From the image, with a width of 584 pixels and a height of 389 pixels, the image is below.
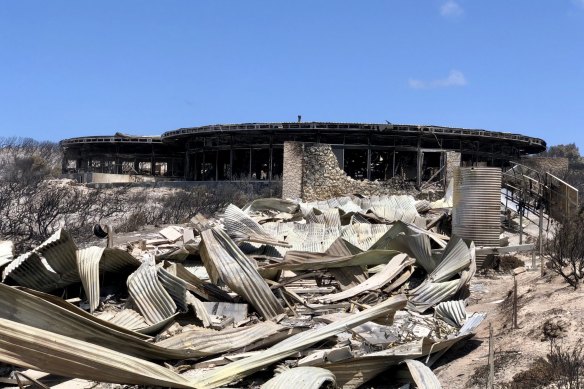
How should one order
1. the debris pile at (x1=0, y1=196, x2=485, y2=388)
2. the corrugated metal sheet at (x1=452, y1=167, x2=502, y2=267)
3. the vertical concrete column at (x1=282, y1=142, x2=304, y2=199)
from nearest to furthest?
1. the debris pile at (x1=0, y1=196, x2=485, y2=388)
2. the corrugated metal sheet at (x1=452, y1=167, x2=502, y2=267)
3. the vertical concrete column at (x1=282, y1=142, x2=304, y2=199)

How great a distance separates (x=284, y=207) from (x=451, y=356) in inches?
354

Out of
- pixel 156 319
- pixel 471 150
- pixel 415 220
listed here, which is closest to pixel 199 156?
pixel 471 150

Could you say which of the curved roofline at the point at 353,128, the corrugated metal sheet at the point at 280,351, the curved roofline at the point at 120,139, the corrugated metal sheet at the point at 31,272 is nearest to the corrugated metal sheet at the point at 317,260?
the corrugated metal sheet at the point at 280,351

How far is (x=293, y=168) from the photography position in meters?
23.9

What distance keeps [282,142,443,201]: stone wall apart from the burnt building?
2.58 m

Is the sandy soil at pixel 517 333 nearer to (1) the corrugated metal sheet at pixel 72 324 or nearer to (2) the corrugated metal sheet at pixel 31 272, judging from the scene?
(1) the corrugated metal sheet at pixel 72 324

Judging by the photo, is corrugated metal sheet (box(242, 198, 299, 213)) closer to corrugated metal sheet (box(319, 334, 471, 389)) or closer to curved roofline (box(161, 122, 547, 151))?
corrugated metal sheet (box(319, 334, 471, 389))

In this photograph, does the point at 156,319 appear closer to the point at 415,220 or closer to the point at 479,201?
the point at 479,201

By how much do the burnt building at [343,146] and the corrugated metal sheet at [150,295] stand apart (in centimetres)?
2021

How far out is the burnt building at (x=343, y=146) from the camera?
28.1 m

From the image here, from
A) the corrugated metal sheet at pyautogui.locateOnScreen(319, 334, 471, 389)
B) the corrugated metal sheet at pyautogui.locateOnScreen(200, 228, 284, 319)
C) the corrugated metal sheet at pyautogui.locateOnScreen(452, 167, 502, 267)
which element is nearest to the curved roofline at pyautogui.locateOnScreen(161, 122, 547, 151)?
the corrugated metal sheet at pyautogui.locateOnScreen(452, 167, 502, 267)

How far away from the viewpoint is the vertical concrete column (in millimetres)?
23594

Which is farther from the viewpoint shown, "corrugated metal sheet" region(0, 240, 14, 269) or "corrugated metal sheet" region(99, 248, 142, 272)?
"corrugated metal sheet" region(99, 248, 142, 272)

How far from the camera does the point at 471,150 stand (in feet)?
97.8
